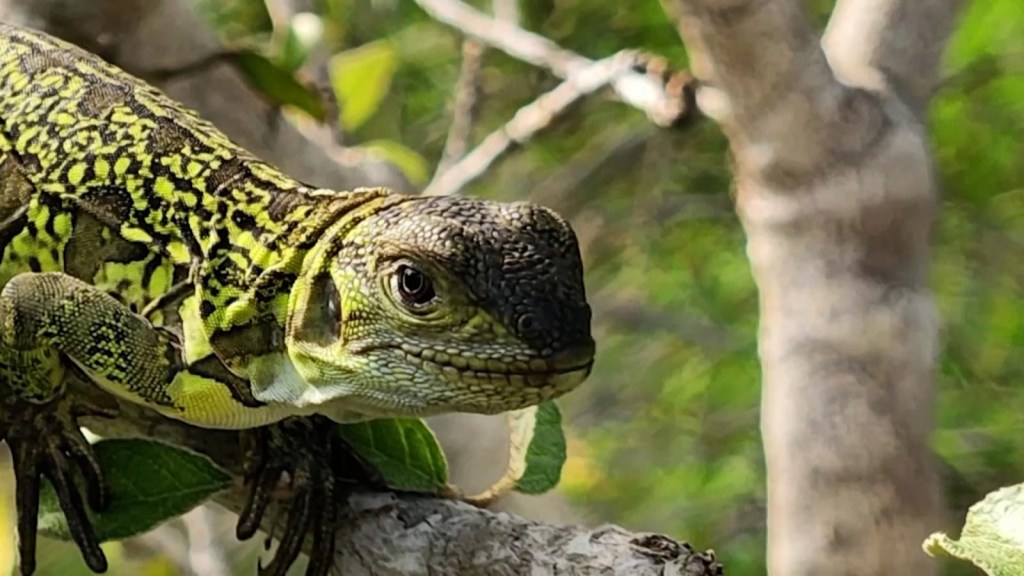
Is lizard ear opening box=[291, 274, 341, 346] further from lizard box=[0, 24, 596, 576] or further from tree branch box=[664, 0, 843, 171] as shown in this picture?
tree branch box=[664, 0, 843, 171]

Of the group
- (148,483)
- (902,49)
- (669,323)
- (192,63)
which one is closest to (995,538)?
(148,483)

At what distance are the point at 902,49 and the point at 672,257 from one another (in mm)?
1800

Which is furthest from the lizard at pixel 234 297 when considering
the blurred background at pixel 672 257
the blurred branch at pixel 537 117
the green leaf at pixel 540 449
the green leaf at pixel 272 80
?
the blurred background at pixel 672 257

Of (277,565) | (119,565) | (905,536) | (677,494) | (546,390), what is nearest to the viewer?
(546,390)

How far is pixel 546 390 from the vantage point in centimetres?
69

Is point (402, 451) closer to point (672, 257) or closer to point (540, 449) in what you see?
point (540, 449)

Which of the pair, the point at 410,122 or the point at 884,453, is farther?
the point at 410,122

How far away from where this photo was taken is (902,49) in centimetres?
104

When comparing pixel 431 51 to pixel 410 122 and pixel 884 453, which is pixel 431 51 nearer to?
pixel 410 122

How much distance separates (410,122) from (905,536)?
2.12 m

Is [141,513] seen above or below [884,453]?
below

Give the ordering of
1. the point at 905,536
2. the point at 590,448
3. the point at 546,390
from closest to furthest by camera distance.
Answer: the point at 546,390 < the point at 905,536 < the point at 590,448

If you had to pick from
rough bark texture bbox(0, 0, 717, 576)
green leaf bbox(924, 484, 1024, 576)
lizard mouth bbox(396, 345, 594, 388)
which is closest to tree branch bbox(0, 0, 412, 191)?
rough bark texture bbox(0, 0, 717, 576)

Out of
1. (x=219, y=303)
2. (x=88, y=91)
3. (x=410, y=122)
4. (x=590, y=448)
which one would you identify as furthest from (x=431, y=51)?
(x=219, y=303)
